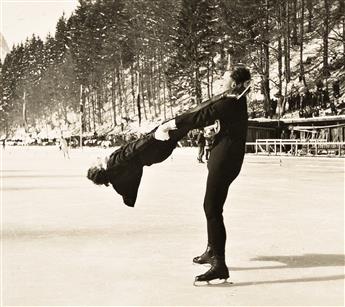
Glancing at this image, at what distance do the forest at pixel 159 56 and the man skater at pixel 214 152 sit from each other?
1901 centimetres

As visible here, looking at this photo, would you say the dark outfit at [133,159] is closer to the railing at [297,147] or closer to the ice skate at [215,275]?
the ice skate at [215,275]

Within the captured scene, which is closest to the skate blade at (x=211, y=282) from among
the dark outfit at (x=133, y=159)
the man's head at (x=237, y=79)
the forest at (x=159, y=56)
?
the dark outfit at (x=133, y=159)

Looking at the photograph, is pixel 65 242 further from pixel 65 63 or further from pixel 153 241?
pixel 65 63

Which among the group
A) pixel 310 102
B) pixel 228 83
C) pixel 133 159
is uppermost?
pixel 310 102

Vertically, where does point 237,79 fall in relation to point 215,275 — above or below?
above

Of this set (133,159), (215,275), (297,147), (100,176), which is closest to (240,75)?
(133,159)

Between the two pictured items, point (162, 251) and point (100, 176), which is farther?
point (162, 251)

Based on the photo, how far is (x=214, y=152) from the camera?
486 cm

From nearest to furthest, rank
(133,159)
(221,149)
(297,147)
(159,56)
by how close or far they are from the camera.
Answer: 1. (221,149)
2. (133,159)
3. (297,147)
4. (159,56)

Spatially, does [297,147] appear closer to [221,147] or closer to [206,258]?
[206,258]

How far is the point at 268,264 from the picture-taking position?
5.37 metres

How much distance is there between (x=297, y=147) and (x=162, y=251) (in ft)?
99.5

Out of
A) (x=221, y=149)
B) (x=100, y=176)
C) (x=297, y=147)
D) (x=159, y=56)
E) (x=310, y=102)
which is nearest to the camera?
(x=221, y=149)

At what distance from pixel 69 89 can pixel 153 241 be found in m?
86.5
